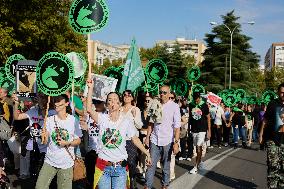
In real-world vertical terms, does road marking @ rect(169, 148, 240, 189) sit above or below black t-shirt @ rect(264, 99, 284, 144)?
below

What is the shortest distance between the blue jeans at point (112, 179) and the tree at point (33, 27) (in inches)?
593

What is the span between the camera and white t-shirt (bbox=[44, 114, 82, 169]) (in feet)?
18.5

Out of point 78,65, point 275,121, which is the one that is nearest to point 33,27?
point 78,65

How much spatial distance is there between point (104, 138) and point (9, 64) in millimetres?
7684

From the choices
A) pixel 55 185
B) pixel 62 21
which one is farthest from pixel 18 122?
pixel 62 21

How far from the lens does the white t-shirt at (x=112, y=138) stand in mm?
5484

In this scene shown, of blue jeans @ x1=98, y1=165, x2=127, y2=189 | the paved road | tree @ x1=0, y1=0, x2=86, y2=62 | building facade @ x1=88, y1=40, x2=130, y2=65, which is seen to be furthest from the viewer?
building facade @ x1=88, y1=40, x2=130, y2=65

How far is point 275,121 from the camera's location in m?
8.02

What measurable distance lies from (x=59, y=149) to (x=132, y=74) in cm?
578

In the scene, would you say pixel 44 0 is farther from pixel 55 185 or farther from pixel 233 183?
pixel 55 185

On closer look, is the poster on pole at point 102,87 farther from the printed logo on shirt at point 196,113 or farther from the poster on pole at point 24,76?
the poster on pole at point 24,76

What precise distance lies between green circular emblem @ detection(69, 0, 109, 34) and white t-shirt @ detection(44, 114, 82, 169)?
132cm

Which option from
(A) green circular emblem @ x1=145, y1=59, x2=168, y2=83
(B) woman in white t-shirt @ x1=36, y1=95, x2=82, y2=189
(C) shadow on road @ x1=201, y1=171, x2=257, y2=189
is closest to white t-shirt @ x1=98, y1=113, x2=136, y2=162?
(B) woman in white t-shirt @ x1=36, y1=95, x2=82, y2=189

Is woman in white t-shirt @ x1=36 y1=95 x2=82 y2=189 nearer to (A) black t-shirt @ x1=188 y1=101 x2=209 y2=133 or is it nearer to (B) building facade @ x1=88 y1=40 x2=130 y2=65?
(A) black t-shirt @ x1=188 y1=101 x2=209 y2=133
